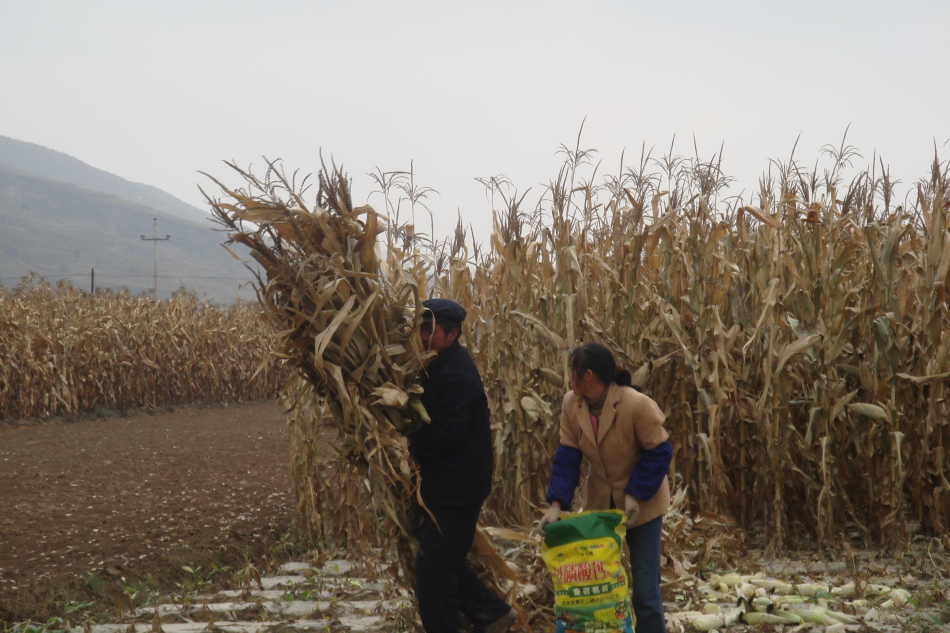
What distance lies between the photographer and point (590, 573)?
3.23 m

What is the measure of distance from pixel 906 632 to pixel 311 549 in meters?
3.83

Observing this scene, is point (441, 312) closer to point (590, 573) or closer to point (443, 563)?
point (443, 563)

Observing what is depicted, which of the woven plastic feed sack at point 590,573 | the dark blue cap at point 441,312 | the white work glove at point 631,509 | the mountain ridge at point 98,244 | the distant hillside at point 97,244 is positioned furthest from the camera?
the distant hillside at point 97,244

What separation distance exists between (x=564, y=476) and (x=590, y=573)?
1.58 ft

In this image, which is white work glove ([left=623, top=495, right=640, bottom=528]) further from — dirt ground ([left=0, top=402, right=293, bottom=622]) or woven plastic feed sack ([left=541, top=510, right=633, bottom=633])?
dirt ground ([left=0, top=402, right=293, bottom=622])

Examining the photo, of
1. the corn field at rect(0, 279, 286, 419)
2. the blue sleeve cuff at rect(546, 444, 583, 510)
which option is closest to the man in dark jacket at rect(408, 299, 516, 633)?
the blue sleeve cuff at rect(546, 444, 583, 510)

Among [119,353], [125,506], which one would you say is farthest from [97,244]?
[125,506]

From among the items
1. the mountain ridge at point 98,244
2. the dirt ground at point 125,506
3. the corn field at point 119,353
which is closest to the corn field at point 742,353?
the dirt ground at point 125,506

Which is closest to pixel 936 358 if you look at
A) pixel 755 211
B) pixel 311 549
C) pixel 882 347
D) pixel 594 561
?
pixel 882 347

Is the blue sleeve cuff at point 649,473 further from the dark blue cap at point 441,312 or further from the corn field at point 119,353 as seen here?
the corn field at point 119,353

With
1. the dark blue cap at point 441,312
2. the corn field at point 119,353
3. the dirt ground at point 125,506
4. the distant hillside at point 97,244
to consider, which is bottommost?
the dirt ground at point 125,506

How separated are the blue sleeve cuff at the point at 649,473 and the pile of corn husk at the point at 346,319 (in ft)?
3.08

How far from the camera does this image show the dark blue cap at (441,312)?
3535mm

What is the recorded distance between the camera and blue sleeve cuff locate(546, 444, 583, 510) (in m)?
3.54
